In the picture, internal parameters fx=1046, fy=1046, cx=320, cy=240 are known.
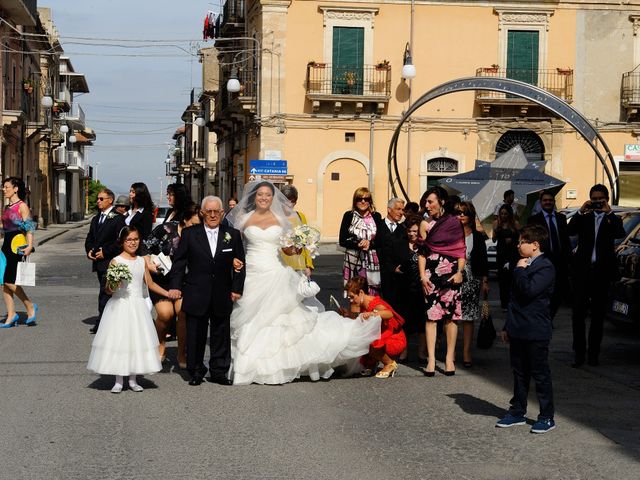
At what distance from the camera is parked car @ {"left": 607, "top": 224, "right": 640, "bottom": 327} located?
11648 mm

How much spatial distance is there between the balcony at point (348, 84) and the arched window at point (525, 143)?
4720mm

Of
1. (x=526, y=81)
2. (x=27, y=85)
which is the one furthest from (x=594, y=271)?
(x=27, y=85)

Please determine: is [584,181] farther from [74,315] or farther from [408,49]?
[74,315]

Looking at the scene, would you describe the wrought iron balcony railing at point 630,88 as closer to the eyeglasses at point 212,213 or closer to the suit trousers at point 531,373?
the eyeglasses at point 212,213

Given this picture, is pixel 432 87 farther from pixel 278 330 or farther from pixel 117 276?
pixel 117 276

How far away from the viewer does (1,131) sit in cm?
4338

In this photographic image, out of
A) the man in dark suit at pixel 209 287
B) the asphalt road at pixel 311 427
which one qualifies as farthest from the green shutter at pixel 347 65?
the man in dark suit at pixel 209 287

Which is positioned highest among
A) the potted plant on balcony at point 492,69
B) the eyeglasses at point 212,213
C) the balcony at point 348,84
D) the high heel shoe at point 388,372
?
the potted plant on balcony at point 492,69

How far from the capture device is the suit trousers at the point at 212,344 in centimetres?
994

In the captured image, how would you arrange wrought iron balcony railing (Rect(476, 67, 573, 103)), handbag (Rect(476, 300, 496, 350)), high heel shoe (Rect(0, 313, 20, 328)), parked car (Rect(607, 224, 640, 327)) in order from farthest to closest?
1. wrought iron balcony railing (Rect(476, 67, 573, 103))
2. high heel shoe (Rect(0, 313, 20, 328))
3. handbag (Rect(476, 300, 496, 350))
4. parked car (Rect(607, 224, 640, 327))

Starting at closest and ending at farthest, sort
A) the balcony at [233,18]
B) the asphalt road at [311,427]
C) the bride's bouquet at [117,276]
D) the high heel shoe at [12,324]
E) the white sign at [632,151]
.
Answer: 1. the asphalt road at [311,427]
2. the bride's bouquet at [117,276]
3. the high heel shoe at [12,324]
4. the white sign at [632,151]
5. the balcony at [233,18]

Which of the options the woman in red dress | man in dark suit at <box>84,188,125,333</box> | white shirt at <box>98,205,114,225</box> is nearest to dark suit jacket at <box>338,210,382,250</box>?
the woman in red dress

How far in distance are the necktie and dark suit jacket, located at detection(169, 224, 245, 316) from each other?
421 centimetres

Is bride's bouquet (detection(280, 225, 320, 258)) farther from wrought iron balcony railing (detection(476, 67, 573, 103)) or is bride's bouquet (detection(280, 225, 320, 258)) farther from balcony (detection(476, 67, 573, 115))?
wrought iron balcony railing (detection(476, 67, 573, 103))
